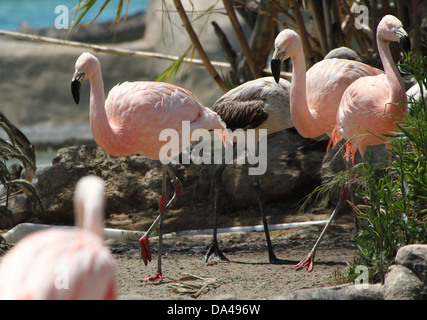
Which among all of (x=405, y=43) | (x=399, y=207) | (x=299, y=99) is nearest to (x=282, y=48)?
(x=299, y=99)

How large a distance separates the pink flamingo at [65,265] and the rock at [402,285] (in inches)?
54.0

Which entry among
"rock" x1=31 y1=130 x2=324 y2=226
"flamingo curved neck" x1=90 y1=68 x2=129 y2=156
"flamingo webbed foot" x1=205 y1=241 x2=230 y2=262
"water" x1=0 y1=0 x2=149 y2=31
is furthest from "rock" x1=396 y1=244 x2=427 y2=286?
"water" x1=0 y1=0 x2=149 y2=31

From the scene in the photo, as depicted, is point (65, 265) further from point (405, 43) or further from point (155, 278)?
point (405, 43)

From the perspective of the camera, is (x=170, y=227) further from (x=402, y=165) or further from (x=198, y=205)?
(x=402, y=165)

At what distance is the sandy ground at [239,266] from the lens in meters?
3.76

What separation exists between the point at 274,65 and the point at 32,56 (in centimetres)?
1029

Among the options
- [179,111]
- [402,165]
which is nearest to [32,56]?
[179,111]

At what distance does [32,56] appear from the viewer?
13.6 meters

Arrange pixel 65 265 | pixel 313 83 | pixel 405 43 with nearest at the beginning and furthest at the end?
pixel 65 265
pixel 405 43
pixel 313 83

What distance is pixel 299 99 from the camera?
178 inches

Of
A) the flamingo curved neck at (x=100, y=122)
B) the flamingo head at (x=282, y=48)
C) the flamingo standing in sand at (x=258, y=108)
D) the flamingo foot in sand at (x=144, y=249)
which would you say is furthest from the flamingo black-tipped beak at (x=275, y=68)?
the flamingo foot in sand at (x=144, y=249)

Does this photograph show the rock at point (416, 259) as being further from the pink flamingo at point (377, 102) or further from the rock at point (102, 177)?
the rock at point (102, 177)

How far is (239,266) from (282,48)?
1.59 metres
